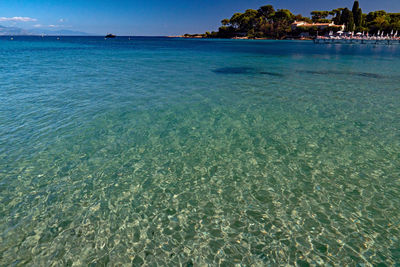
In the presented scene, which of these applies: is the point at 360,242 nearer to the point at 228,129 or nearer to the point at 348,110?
the point at 228,129

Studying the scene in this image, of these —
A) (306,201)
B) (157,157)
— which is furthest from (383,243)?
(157,157)

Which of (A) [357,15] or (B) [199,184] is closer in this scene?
(B) [199,184]

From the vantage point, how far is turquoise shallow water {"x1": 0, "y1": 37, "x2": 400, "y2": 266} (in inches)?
218

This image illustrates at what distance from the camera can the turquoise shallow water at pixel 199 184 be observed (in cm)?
553

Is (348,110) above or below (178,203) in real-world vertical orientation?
above

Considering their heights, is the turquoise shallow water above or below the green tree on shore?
below

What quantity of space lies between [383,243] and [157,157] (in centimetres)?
788

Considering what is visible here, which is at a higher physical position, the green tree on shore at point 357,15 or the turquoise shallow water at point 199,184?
the green tree on shore at point 357,15

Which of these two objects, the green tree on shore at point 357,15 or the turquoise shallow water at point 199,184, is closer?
the turquoise shallow water at point 199,184

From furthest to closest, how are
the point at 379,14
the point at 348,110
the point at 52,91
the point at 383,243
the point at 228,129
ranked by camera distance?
the point at 379,14 < the point at 52,91 < the point at 348,110 < the point at 228,129 < the point at 383,243

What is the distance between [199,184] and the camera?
7.96 m

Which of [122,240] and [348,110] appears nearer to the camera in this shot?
[122,240]

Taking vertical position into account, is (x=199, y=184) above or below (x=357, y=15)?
below

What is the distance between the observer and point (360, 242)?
5.69m
